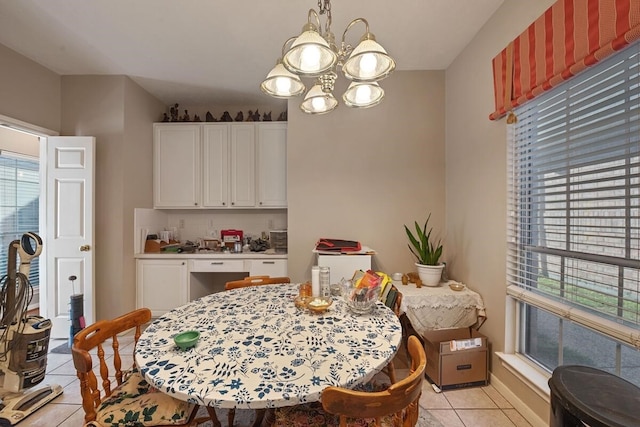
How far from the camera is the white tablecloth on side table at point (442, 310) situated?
7.02 feet

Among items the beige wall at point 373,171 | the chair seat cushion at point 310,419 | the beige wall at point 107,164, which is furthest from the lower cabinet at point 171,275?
the chair seat cushion at point 310,419

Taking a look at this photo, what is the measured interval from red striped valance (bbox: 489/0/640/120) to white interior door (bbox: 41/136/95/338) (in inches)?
144

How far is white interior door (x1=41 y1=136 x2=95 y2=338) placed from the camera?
2764 mm

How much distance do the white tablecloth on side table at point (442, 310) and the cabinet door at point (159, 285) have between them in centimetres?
242

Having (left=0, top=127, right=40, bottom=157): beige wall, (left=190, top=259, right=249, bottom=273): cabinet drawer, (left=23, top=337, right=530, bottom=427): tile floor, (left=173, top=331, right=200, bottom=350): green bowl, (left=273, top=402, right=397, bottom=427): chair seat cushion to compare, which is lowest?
(left=23, top=337, right=530, bottom=427): tile floor

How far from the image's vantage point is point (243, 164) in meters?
3.39

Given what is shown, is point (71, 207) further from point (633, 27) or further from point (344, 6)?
point (633, 27)

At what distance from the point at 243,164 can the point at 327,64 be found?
232 cm

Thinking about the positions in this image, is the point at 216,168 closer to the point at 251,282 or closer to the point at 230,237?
the point at 230,237

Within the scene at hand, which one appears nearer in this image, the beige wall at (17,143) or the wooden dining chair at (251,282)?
the wooden dining chair at (251,282)

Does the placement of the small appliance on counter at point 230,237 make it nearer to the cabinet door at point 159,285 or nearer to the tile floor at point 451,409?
the cabinet door at point 159,285

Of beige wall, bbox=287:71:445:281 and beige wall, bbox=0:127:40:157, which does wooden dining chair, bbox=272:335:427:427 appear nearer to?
beige wall, bbox=287:71:445:281

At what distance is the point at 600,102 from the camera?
4.27 ft

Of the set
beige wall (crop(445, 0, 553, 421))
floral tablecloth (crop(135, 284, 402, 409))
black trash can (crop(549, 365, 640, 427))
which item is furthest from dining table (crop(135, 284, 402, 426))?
beige wall (crop(445, 0, 553, 421))
